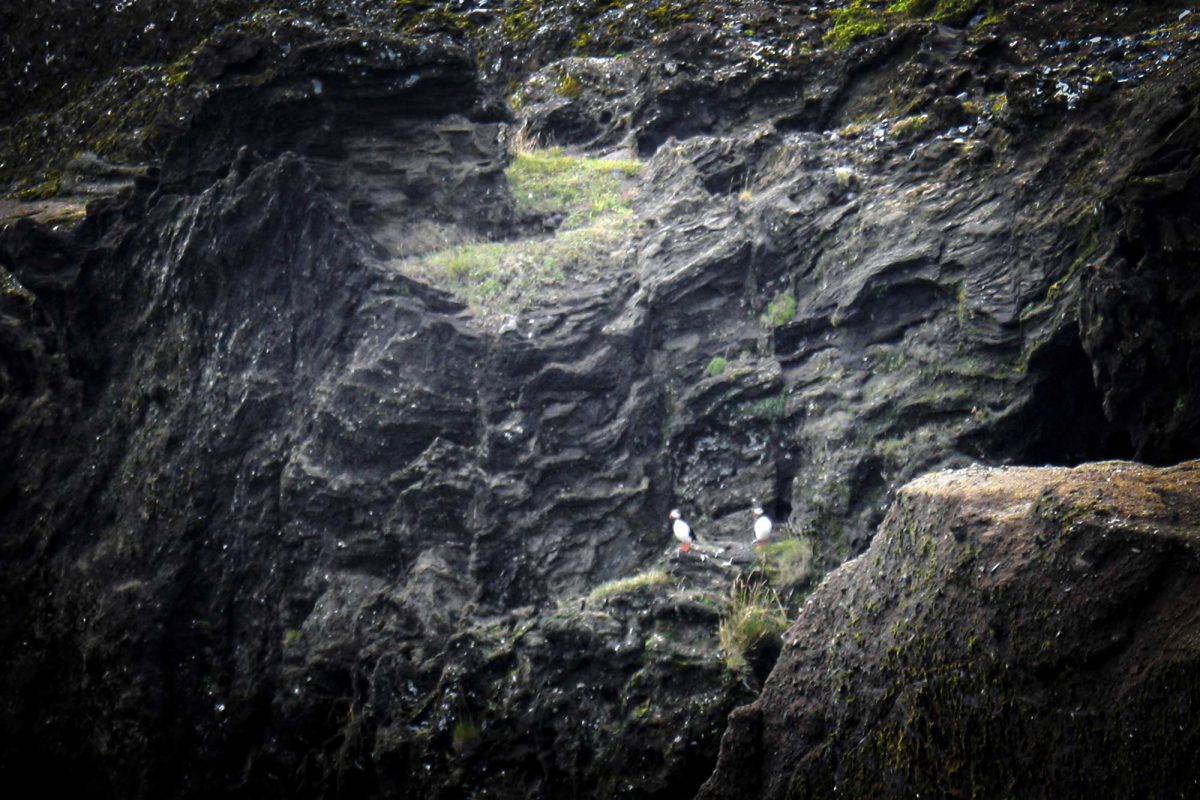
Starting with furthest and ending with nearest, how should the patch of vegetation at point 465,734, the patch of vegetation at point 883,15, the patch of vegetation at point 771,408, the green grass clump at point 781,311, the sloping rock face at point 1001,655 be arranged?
the patch of vegetation at point 883,15, the green grass clump at point 781,311, the patch of vegetation at point 771,408, the patch of vegetation at point 465,734, the sloping rock face at point 1001,655

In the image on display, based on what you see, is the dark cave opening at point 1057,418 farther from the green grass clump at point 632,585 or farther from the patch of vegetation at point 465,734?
the patch of vegetation at point 465,734

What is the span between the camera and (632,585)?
25.8 ft

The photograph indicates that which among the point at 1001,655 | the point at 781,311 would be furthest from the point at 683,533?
the point at 1001,655

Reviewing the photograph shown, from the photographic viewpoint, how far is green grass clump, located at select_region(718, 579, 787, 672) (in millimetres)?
7051

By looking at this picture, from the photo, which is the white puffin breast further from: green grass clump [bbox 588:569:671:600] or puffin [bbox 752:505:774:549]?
green grass clump [bbox 588:569:671:600]

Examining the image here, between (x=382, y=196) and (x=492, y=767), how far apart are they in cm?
686

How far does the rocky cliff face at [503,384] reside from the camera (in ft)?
24.3

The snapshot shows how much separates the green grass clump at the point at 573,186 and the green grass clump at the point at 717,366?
9.73ft

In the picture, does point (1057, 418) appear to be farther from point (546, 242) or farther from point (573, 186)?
point (573, 186)

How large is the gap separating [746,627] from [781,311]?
368cm

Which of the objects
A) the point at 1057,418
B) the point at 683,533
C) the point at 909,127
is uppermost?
the point at 909,127

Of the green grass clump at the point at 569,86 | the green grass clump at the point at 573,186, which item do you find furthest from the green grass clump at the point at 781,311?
the green grass clump at the point at 569,86

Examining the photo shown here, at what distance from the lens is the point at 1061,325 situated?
7.60 meters

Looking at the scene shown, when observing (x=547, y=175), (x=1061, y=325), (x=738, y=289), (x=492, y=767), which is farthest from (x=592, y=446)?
(x=547, y=175)
